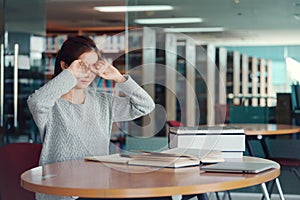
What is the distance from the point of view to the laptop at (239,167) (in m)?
2.17

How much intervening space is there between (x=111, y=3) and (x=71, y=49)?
12.8 ft

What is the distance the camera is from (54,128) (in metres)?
2.64

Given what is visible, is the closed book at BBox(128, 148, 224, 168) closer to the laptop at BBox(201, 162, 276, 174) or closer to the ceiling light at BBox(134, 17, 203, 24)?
the laptop at BBox(201, 162, 276, 174)

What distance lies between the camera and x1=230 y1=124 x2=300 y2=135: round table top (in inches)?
183

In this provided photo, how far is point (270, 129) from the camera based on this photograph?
4.88 meters

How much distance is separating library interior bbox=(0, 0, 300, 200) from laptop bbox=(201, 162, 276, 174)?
2.23 metres

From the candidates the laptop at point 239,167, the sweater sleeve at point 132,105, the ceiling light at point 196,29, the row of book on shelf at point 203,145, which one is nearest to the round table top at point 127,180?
the laptop at point 239,167

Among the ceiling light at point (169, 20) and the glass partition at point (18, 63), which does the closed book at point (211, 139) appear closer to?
the ceiling light at point (169, 20)

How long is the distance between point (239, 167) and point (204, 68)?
3823mm

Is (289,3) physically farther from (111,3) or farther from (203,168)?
(203,168)

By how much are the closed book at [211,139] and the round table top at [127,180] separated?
0.35 meters

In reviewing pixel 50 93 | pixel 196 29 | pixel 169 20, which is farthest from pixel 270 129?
pixel 50 93

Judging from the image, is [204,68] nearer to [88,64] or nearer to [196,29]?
[196,29]

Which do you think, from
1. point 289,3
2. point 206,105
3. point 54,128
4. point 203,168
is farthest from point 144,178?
point 206,105
